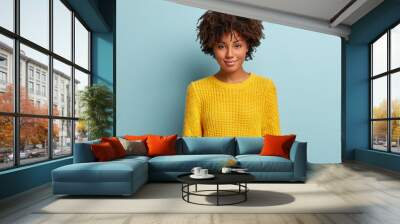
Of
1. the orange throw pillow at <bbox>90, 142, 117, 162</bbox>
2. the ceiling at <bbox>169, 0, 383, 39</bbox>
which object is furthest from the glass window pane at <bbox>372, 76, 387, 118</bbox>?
the orange throw pillow at <bbox>90, 142, 117, 162</bbox>

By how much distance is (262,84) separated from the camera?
811 centimetres

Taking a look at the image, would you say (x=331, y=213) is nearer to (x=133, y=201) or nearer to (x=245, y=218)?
(x=245, y=218)

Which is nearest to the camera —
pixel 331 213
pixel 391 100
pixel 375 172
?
pixel 331 213

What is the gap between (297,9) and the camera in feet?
23.8

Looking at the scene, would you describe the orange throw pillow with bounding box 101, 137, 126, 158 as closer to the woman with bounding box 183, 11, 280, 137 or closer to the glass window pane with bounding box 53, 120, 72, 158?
the glass window pane with bounding box 53, 120, 72, 158

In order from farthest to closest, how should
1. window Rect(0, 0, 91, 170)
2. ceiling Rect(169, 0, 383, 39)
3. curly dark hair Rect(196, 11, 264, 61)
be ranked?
curly dark hair Rect(196, 11, 264, 61)
ceiling Rect(169, 0, 383, 39)
window Rect(0, 0, 91, 170)

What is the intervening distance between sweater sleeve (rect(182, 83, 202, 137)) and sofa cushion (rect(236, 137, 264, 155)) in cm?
145

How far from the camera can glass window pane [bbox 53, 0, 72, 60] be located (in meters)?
6.39

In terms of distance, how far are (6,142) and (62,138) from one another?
1.97 metres

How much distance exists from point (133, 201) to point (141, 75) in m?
4.23

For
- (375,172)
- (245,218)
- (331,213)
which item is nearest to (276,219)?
(245,218)

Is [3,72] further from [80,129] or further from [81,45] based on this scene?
[81,45]

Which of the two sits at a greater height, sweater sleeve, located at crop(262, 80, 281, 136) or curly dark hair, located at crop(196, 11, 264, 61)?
curly dark hair, located at crop(196, 11, 264, 61)

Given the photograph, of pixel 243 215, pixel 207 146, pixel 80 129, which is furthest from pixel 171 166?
pixel 80 129
